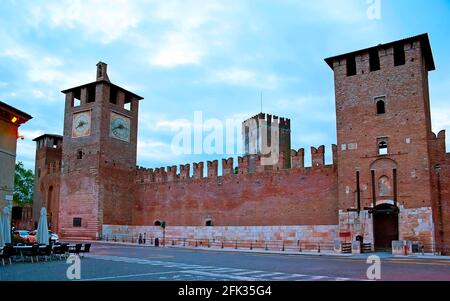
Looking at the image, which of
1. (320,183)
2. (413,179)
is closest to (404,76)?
(413,179)

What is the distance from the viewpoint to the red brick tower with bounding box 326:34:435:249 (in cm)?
2206

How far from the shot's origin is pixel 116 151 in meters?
35.9

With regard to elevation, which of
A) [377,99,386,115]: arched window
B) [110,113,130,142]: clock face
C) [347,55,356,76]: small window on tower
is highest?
[347,55,356,76]: small window on tower

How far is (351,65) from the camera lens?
25.6 metres

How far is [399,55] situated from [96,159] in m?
22.6

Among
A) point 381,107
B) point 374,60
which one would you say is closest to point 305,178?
point 381,107

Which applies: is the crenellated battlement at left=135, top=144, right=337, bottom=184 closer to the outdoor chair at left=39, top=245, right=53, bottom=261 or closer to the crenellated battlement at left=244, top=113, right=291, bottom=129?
the crenellated battlement at left=244, top=113, right=291, bottom=129

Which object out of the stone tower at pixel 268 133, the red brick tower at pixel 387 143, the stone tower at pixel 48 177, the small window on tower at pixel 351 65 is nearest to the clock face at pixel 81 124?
the stone tower at pixel 48 177

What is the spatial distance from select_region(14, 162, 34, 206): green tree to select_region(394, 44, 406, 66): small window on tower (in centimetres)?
4518

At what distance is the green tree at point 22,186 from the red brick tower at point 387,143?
42.2m

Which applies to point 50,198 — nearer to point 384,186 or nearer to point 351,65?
point 351,65

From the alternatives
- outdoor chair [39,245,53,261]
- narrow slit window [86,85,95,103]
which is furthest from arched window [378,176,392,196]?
narrow slit window [86,85,95,103]
